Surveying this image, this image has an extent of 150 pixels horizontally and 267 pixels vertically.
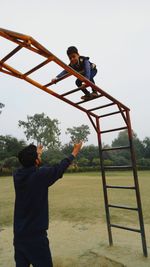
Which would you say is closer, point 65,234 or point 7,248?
point 7,248

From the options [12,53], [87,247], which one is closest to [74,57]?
[12,53]

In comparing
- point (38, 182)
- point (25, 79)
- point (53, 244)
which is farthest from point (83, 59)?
point (53, 244)

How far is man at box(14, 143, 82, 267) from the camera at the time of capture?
2.50m

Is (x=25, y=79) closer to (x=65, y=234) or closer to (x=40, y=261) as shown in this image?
(x=40, y=261)

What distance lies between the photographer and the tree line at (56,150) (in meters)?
35.4

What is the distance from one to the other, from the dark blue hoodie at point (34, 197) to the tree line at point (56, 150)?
88.5 ft

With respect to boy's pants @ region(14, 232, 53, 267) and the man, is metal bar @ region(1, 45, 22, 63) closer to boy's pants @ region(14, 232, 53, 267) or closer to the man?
the man

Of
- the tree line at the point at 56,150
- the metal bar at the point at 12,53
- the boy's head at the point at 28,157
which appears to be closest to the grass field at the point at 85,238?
the boy's head at the point at 28,157

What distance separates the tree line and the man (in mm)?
26959

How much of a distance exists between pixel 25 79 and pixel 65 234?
11.3ft

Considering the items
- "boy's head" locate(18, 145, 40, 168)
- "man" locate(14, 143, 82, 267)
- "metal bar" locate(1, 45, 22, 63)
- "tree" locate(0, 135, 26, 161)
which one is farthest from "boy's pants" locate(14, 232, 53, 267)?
"tree" locate(0, 135, 26, 161)

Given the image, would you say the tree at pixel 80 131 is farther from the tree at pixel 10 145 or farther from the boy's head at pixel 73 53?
the boy's head at pixel 73 53

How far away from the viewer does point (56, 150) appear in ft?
146

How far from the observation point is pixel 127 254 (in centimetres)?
419
